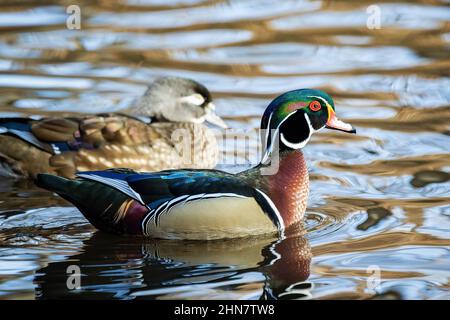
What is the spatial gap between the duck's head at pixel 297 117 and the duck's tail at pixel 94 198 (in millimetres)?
1243

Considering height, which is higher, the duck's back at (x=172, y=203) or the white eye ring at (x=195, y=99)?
the white eye ring at (x=195, y=99)

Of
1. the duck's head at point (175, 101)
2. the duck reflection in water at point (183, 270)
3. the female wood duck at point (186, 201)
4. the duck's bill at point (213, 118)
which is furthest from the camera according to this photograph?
the duck's bill at point (213, 118)

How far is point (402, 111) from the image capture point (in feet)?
38.5

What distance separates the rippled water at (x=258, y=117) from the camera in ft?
24.6

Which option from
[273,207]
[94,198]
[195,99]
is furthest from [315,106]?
[195,99]

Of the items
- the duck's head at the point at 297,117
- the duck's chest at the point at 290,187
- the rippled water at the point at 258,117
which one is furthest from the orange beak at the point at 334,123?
the rippled water at the point at 258,117

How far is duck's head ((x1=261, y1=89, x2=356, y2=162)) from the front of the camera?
8602 mm

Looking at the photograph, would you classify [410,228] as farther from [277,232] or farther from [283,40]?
[283,40]

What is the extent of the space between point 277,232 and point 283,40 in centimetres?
596

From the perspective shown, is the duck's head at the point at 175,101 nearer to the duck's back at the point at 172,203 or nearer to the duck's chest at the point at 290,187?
the duck's chest at the point at 290,187

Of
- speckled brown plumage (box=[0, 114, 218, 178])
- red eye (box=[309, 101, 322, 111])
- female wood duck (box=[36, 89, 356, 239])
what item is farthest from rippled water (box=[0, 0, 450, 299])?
red eye (box=[309, 101, 322, 111])

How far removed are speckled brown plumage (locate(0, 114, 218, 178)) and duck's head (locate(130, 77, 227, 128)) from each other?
0.55 metres

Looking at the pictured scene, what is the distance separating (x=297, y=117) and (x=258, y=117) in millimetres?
2854

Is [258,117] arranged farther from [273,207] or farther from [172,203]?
[172,203]
